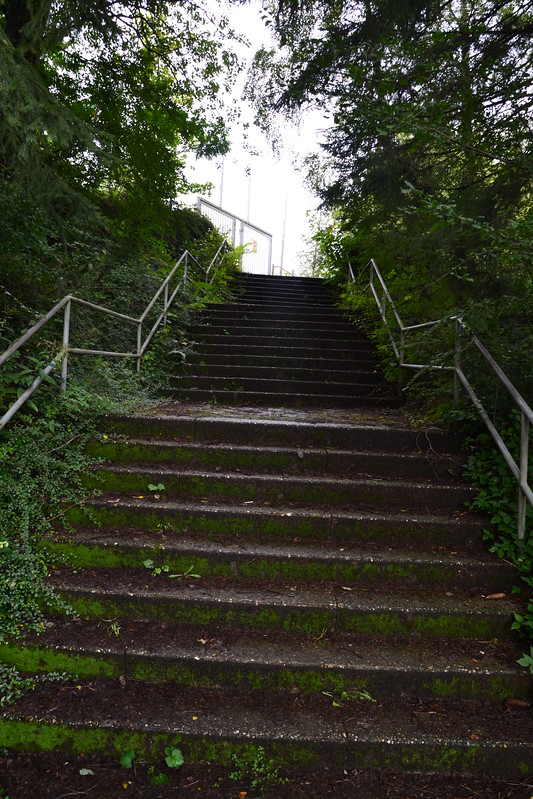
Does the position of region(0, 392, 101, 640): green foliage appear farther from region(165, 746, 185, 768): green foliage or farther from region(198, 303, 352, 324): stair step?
region(198, 303, 352, 324): stair step

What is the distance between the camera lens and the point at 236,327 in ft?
21.4

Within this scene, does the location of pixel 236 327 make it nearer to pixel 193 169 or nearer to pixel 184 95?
pixel 193 169

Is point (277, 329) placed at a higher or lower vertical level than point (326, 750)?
higher

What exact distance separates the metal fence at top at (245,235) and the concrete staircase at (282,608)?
335 inches

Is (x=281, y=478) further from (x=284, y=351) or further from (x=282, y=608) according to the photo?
(x=284, y=351)

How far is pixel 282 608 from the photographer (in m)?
2.31

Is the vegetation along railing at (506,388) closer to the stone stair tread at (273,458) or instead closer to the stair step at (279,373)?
the stone stair tread at (273,458)

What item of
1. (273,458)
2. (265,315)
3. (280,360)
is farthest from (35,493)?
(265,315)

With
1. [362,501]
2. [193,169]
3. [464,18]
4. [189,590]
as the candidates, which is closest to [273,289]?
[193,169]

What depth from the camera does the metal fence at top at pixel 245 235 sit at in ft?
38.3

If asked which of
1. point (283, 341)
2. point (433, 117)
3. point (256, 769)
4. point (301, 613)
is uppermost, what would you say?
point (433, 117)

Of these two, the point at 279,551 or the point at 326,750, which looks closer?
the point at 326,750

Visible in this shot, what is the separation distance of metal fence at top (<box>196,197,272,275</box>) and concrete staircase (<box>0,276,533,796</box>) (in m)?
8.52

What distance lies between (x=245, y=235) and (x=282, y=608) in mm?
12807
